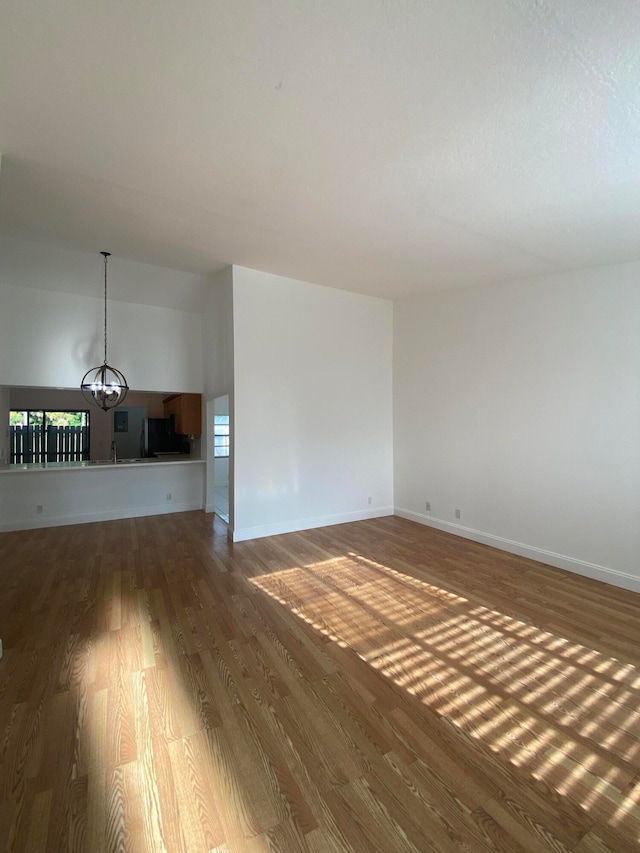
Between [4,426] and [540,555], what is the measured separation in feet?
24.1

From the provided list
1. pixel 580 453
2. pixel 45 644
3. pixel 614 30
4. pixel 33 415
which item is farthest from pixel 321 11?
pixel 33 415

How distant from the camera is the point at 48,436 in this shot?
7.20 meters

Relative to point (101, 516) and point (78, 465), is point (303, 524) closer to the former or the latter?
point (101, 516)

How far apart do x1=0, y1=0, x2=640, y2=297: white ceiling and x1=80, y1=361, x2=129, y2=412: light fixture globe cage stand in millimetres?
1808

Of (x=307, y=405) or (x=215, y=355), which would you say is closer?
(x=307, y=405)

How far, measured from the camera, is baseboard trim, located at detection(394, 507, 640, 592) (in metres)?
3.37

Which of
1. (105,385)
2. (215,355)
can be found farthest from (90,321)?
(215,355)

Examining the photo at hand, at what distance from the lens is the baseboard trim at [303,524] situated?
176 inches

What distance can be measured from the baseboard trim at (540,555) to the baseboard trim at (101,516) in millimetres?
3740

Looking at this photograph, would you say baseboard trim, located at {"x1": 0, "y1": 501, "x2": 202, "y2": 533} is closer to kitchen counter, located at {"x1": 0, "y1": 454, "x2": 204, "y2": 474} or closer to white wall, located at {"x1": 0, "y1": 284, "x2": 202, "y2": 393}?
kitchen counter, located at {"x1": 0, "y1": 454, "x2": 204, "y2": 474}

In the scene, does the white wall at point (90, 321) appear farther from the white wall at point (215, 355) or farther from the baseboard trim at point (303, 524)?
the baseboard trim at point (303, 524)

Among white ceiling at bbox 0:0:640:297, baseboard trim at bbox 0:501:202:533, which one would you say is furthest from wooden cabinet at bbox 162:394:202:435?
white ceiling at bbox 0:0:640:297

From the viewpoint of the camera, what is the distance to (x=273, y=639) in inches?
97.5

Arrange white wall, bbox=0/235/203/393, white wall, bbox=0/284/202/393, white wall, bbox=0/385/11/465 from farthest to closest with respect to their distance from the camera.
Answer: white wall, bbox=0/385/11/465 < white wall, bbox=0/284/202/393 < white wall, bbox=0/235/203/393
